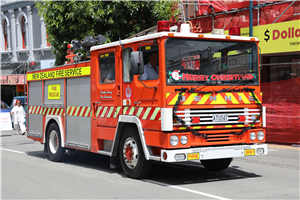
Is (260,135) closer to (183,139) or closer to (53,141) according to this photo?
(183,139)

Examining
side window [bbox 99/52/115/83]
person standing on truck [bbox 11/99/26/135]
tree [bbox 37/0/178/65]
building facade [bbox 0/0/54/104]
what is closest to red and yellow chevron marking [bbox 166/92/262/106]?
side window [bbox 99/52/115/83]

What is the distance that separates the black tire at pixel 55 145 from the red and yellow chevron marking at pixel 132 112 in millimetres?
2094

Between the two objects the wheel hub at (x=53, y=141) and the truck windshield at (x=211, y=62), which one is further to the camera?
the wheel hub at (x=53, y=141)

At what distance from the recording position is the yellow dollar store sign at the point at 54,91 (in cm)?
1102

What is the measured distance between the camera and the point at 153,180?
822 centimetres

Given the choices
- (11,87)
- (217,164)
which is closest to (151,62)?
(217,164)

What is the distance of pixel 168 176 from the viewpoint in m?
8.72

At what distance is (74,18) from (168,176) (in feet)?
29.4

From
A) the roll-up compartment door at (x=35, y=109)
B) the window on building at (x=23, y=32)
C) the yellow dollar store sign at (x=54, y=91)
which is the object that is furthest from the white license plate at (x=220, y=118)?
the window on building at (x=23, y=32)

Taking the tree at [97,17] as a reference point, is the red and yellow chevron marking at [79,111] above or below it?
below

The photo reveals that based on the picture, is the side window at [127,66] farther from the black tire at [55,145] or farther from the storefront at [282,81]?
the storefront at [282,81]

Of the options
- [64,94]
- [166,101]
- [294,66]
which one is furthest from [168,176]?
[294,66]

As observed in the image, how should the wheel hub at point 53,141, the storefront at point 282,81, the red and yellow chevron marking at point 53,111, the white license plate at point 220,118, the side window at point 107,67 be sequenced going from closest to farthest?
the white license plate at point 220,118, the side window at point 107,67, the red and yellow chevron marking at point 53,111, the wheel hub at point 53,141, the storefront at point 282,81

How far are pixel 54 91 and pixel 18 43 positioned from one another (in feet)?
80.6
